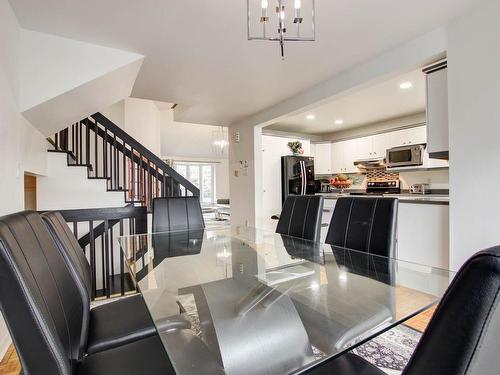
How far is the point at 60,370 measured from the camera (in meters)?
0.65

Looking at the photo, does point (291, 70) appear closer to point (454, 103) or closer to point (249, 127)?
point (454, 103)

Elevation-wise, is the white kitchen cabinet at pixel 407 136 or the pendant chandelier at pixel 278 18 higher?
the pendant chandelier at pixel 278 18

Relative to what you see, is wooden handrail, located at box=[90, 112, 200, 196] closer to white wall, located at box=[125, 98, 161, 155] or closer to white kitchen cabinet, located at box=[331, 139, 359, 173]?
white wall, located at box=[125, 98, 161, 155]

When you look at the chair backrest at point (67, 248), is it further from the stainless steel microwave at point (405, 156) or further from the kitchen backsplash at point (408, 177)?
the kitchen backsplash at point (408, 177)

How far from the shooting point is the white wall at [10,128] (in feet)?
6.06

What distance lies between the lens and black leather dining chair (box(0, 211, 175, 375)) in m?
0.61

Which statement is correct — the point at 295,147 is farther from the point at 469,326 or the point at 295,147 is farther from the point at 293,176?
the point at 469,326

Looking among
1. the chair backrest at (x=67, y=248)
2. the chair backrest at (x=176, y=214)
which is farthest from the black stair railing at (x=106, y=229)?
the chair backrest at (x=67, y=248)

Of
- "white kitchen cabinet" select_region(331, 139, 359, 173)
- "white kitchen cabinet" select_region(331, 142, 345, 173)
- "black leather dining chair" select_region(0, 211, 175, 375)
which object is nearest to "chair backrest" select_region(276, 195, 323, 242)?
"black leather dining chair" select_region(0, 211, 175, 375)

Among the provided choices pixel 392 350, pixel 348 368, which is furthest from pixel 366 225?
pixel 348 368

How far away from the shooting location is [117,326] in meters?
1.28

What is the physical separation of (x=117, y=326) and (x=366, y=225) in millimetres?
1523

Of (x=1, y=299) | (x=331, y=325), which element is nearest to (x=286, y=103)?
(x=331, y=325)

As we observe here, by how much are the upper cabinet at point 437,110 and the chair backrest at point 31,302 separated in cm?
285
